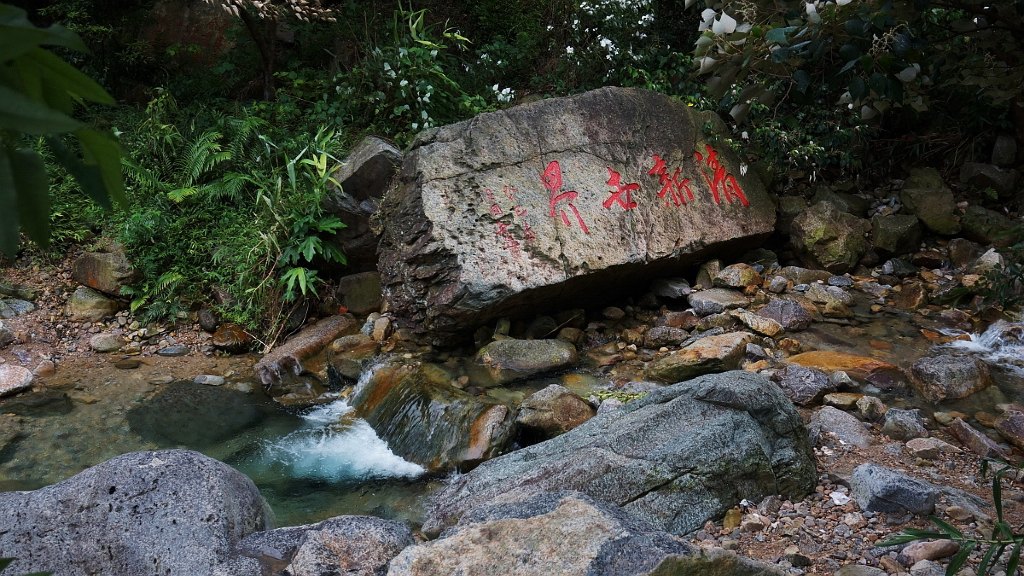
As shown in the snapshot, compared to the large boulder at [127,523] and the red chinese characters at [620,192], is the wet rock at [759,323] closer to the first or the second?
the red chinese characters at [620,192]

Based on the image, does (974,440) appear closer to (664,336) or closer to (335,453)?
(664,336)

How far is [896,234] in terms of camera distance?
249 inches

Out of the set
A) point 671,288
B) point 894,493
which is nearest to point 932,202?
point 671,288

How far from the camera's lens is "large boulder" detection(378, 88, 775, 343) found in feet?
17.6

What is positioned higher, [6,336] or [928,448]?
[928,448]

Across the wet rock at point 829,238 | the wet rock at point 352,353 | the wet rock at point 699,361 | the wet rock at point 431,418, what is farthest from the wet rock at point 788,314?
the wet rock at point 352,353

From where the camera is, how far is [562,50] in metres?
8.45

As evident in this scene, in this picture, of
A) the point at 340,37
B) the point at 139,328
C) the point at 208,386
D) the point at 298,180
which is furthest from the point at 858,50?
the point at 340,37

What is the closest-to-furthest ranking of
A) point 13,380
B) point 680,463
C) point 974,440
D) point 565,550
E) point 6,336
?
point 565,550 → point 680,463 → point 974,440 → point 13,380 → point 6,336

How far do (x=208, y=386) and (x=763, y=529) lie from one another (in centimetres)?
444

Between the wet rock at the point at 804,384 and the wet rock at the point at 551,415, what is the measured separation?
3.76 ft

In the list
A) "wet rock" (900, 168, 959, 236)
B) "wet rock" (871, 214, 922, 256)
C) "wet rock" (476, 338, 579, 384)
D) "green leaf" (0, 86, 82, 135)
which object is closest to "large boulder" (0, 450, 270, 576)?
"green leaf" (0, 86, 82, 135)

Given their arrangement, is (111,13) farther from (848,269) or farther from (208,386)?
(848,269)

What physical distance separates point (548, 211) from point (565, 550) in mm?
3889
